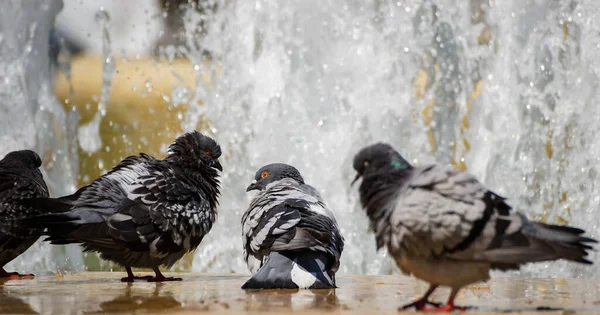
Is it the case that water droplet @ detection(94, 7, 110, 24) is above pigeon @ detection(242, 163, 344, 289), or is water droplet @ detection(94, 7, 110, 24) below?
above

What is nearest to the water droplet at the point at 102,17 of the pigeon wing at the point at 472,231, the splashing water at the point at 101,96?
the splashing water at the point at 101,96

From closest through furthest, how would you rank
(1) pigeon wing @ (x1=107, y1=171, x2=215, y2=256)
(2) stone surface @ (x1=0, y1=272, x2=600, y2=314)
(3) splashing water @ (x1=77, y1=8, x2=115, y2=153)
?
(2) stone surface @ (x1=0, y1=272, x2=600, y2=314) → (1) pigeon wing @ (x1=107, y1=171, x2=215, y2=256) → (3) splashing water @ (x1=77, y1=8, x2=115, y2=153)

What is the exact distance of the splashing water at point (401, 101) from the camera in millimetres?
11906

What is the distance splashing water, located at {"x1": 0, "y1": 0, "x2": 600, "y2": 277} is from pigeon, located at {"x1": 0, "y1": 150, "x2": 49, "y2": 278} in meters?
5.16

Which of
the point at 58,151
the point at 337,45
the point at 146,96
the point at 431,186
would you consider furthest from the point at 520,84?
the point at 431,186

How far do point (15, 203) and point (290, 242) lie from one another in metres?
2.29

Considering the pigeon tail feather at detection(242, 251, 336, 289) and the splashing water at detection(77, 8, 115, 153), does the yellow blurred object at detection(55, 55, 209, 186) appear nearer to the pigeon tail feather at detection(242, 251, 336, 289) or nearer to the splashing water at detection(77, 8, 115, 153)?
the splashing water at detection(77, 8, 115, 153)

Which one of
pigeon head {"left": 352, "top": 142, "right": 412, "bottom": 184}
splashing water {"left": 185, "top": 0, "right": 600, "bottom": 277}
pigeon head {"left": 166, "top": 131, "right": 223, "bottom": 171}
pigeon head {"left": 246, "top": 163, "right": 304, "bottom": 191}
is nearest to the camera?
pigeon head {"left": 352, "top": 142, "right": 412, "bottom": 184}

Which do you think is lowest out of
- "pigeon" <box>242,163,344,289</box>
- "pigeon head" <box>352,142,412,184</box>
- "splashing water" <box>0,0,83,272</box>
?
"pigeon" <box>242,163,344,289</box>

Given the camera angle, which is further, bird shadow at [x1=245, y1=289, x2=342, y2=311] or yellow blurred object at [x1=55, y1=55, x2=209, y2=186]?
yellow blurred object at [x1=55, y1=55, x2=209, y2=186]

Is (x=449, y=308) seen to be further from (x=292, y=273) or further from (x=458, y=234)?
(x=292, y=273)

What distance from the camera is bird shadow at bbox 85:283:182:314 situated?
14.2 feet

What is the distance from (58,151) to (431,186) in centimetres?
1116

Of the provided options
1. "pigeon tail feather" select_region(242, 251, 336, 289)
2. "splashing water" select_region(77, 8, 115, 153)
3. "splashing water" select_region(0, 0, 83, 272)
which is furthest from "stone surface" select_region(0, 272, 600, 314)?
"splashing water" select_region(77, 8, 115, 153)
